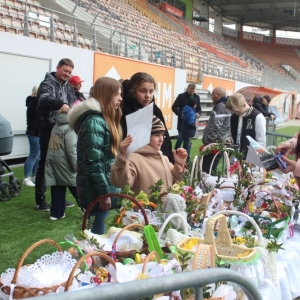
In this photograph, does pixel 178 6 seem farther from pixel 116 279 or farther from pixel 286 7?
pixel 116 279

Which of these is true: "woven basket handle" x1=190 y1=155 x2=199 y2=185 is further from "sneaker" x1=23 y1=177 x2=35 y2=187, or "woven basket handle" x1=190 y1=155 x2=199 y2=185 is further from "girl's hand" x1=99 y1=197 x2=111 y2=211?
"sneaker" x1=23 y1=177 x2=35 y2=187

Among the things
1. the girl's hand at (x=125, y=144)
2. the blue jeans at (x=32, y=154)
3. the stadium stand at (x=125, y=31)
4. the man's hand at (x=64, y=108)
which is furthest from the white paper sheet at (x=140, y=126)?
the stadium stand at (x=125, y=31)

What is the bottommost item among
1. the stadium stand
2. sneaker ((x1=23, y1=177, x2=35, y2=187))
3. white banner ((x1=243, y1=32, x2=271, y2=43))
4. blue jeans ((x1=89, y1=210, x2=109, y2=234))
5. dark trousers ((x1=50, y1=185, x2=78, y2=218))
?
sneaker ((x1=23, y1=177, x2=35, y2=187))

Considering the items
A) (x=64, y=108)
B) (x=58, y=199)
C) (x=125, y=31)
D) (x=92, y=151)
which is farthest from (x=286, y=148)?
(x=125, y=31)

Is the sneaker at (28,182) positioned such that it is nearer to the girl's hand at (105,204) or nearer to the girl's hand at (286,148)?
the girl's hand at (105,204)

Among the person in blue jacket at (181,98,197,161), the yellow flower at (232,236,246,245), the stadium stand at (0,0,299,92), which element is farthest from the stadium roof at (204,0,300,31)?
the yellow flower at (232,236,246,245)

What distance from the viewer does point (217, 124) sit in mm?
5535

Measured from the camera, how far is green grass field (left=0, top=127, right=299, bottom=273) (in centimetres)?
336

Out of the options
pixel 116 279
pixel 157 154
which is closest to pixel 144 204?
pixel 157 154

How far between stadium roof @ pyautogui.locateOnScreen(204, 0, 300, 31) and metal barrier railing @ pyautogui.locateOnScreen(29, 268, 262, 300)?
3432 cm

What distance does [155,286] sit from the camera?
2.95 ft

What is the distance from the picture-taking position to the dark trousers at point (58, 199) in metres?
4.03

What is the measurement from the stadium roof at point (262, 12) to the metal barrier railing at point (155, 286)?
34.3 metres

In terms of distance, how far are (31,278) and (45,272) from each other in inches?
3.6
